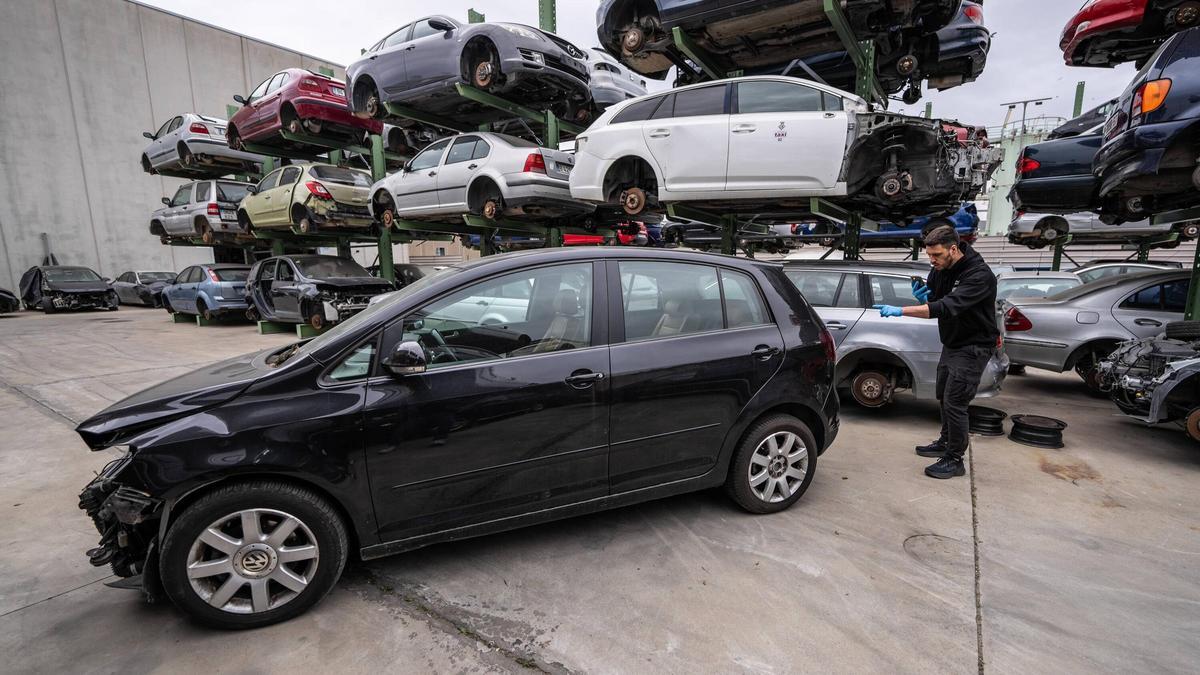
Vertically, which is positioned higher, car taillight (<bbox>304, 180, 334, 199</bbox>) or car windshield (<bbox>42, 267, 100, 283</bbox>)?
car taillight (<bbox>304, 180, 334, 199</bbox>)

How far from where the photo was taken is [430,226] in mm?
9797

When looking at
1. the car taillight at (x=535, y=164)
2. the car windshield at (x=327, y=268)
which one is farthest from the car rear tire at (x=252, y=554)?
the car windshield at (x=327, y=268)

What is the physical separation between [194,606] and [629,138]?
5.53 meters

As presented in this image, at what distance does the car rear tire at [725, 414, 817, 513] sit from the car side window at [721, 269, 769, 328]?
0.58m

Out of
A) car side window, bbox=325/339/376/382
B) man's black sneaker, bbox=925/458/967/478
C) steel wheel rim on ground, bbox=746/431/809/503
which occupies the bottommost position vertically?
man's black sneaker, bbox=925/458/967/478

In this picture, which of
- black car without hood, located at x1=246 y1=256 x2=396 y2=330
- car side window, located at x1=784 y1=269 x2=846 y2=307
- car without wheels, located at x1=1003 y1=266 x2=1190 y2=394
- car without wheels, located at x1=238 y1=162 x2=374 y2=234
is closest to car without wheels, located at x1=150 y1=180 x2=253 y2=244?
car without wheels, located at x1=238 y1=162 x2=374 y2=234

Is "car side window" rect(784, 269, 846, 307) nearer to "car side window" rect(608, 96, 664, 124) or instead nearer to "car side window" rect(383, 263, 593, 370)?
"car side window" rect(608, 96, 664, 124)

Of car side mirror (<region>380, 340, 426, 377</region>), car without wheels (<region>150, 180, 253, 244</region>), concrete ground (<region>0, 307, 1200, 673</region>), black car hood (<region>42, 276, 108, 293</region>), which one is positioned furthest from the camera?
black car hood (<region>42, 276, 108, 293</region>)

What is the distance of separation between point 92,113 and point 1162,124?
27.5m

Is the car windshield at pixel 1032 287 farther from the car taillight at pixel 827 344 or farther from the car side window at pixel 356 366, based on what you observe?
the car side window at pixel 356 366

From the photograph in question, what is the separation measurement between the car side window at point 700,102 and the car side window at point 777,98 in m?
0.21

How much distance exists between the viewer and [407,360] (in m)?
2.11

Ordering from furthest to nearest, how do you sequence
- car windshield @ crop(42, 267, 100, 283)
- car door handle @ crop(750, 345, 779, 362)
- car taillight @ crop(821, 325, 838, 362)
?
1. car windshield @ crop(42, 267, 100, 283)
2. car taillight @ crop(821, 325, 838, 362)
3. car door handle @ crop(750, 345, 779, 362)

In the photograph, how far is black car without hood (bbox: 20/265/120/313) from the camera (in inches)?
595
